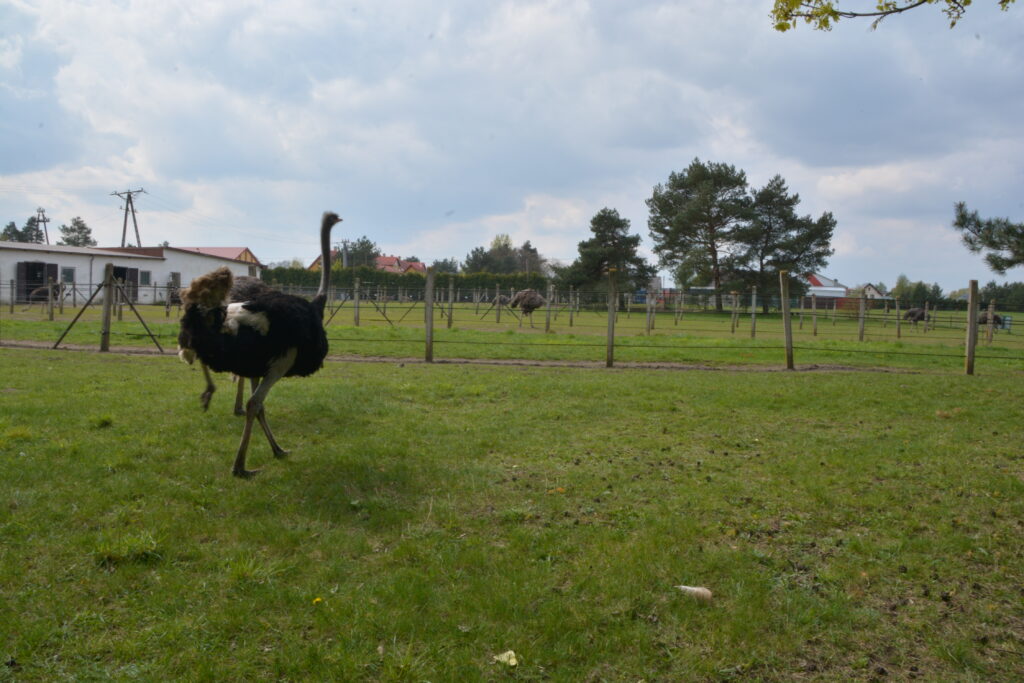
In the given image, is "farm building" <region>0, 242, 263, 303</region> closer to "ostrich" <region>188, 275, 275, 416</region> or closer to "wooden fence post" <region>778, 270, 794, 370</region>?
"wooden fence post" <region>778, 270, 794, 370</region>

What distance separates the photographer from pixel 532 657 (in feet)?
9.52

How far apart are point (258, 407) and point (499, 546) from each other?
221cm

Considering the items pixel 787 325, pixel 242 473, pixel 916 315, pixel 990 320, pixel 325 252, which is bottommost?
pixel 242 473

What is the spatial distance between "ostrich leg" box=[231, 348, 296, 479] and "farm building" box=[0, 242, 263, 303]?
29033 millimetres

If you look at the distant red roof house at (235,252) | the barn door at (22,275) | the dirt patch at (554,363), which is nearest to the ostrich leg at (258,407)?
the dirt patch at (554,363)

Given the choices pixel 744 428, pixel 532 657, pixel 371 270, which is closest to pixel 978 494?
pixel 744 428

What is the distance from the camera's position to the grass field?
2932mm

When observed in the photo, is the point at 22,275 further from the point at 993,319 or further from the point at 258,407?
the point at 993,319

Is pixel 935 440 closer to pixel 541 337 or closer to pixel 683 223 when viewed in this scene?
pixel 541 337

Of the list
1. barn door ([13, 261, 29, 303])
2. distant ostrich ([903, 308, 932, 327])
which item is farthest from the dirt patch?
barn door ([13, 261, 29, 303])

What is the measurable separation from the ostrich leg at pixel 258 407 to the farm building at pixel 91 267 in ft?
95.3

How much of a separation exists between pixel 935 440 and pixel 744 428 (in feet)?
5.54

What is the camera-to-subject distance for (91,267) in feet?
125

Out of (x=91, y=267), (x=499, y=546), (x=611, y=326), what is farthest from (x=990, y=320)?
(x=91, y=267)
